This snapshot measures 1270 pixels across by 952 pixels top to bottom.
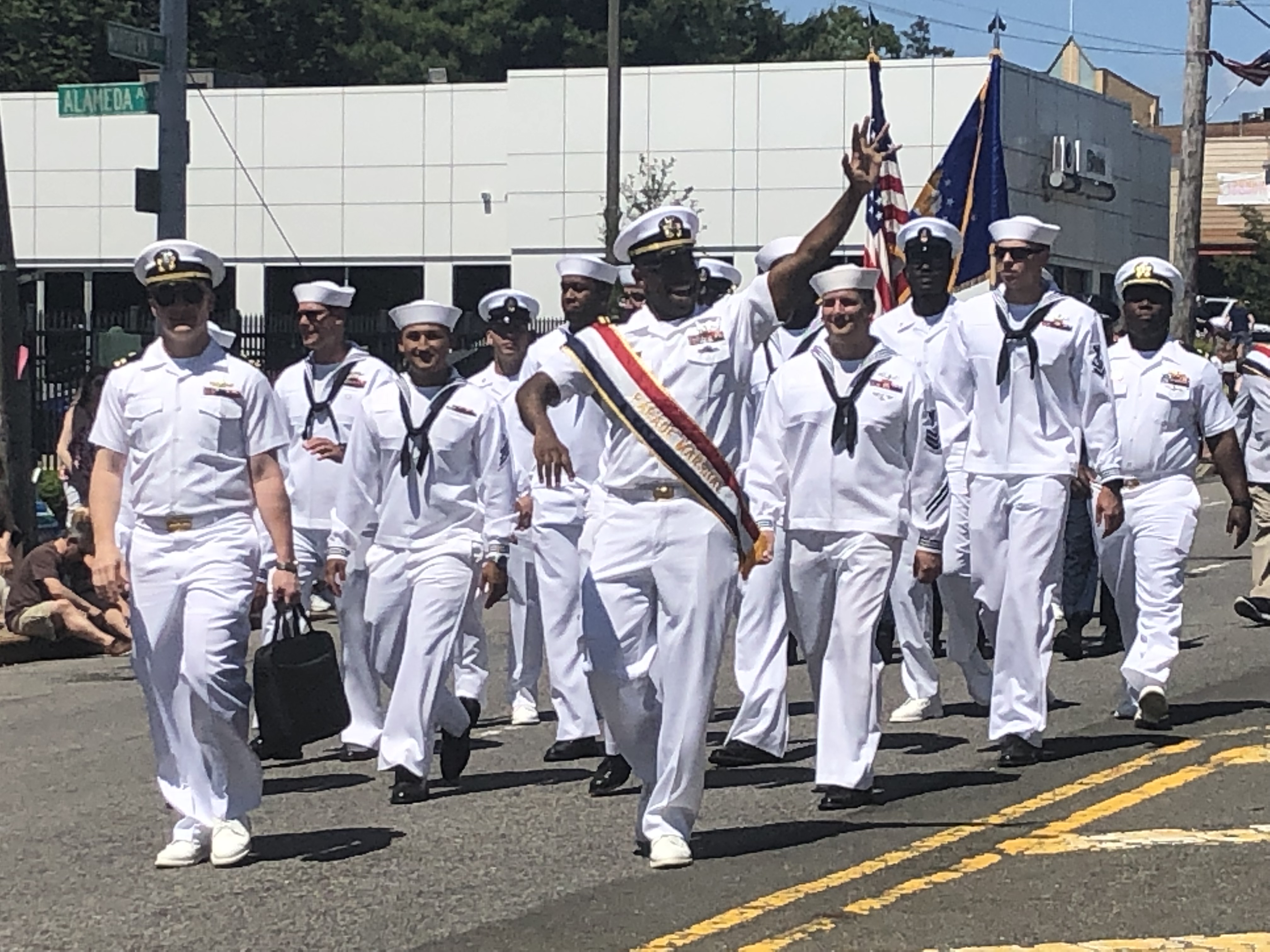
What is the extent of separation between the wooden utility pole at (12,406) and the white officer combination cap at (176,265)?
868cm

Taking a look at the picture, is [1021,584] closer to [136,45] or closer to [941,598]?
[941,598]

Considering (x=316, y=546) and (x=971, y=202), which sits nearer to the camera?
(x=316, y=546)

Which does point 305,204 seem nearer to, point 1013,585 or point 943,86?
point 943,86

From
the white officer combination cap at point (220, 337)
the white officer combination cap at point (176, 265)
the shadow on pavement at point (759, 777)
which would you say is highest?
the white officer combination cap at point (176, 265)

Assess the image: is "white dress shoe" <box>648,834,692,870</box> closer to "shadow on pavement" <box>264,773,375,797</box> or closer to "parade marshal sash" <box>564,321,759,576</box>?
"parade marshal sash" <box>564,321,759,576</box>

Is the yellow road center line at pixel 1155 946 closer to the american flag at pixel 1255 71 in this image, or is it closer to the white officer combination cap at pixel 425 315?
the white officer combination cap at pixel 425 315

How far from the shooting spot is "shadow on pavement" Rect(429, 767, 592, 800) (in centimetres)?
924

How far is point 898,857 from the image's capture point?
760cm

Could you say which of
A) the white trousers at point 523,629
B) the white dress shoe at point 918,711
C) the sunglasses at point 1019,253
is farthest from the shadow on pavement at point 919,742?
the sunglasses at point 1019,253

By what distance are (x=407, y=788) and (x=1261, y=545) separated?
798cm

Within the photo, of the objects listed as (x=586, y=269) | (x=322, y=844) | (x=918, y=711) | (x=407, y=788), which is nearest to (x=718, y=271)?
(x=586, y=269)

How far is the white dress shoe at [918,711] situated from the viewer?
10820 millimetres

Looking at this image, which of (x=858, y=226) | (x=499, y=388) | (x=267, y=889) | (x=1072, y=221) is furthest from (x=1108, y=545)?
(x=1072, y=221)

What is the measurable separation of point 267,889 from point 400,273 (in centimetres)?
3781
